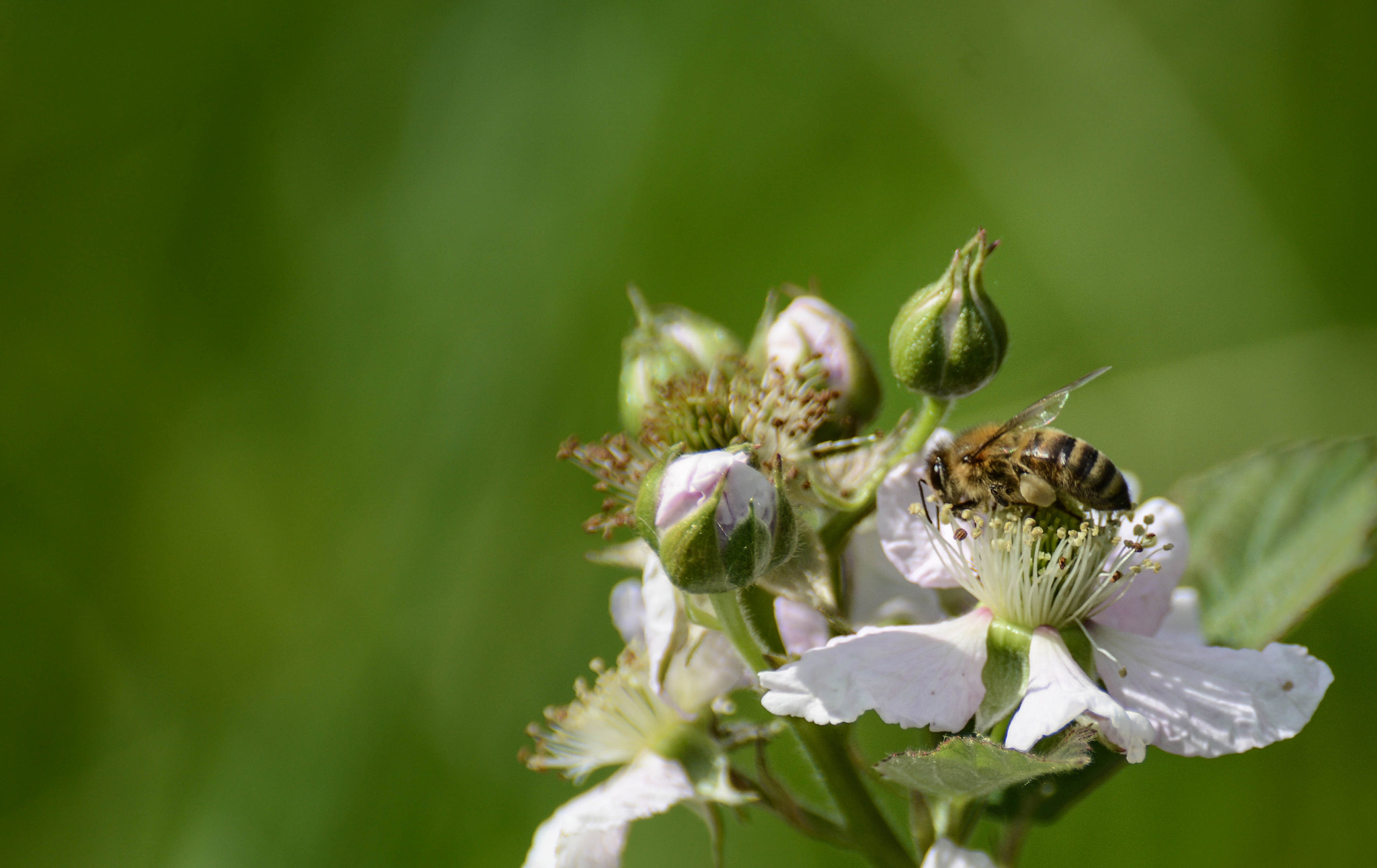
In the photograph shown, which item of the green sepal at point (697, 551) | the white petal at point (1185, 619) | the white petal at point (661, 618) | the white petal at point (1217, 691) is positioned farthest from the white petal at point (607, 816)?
the white petal at point (1185, 619)

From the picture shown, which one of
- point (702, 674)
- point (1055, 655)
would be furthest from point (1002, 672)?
point (702, 674)

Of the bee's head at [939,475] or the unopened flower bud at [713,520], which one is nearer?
the unopened flower bud at [713,520]

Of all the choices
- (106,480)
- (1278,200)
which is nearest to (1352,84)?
(1278,200)

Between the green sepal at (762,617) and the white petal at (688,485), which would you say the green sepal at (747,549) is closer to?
the white petal at (688,485)

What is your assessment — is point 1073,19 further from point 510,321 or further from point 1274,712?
point 1274,712

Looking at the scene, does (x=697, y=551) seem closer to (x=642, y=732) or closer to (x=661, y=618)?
(x=661, y=618)
